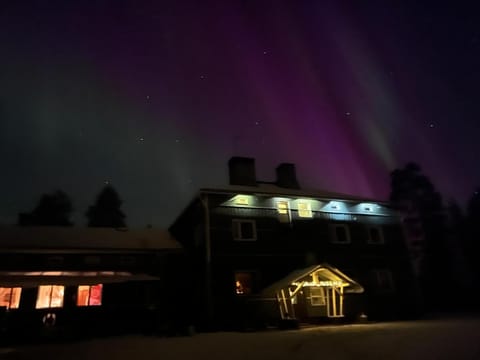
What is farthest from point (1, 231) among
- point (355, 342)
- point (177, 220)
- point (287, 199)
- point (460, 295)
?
point (460, 295)

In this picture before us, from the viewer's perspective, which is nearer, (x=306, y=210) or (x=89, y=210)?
(x=306, y=210)

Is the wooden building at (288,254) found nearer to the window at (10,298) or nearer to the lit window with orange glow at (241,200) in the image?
the lit window with orange glow at (241,200)

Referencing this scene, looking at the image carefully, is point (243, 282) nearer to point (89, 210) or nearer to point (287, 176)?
point (287, 176)

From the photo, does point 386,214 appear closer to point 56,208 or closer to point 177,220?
point 177,220

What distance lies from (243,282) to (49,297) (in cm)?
984

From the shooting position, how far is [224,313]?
18531 mm

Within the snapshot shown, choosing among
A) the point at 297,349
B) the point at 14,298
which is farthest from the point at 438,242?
the point at 14,298

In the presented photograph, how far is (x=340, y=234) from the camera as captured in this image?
23.2 m

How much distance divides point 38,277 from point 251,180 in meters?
12.6

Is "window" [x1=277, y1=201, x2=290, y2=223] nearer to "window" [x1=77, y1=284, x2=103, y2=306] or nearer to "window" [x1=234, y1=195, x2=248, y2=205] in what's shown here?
"window" [x1=234, y1=195, x2=248, y2=205]

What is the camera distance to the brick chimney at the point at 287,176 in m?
24.9

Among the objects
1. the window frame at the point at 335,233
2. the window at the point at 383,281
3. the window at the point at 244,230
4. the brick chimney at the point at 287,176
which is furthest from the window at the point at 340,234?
the window at the point at 244,230

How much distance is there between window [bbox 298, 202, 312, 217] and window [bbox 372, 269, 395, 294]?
551cm

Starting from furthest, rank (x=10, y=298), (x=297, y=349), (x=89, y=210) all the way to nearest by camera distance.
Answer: (x=89, y=210)
(x=10, y=298)
(x=297, y=349)
